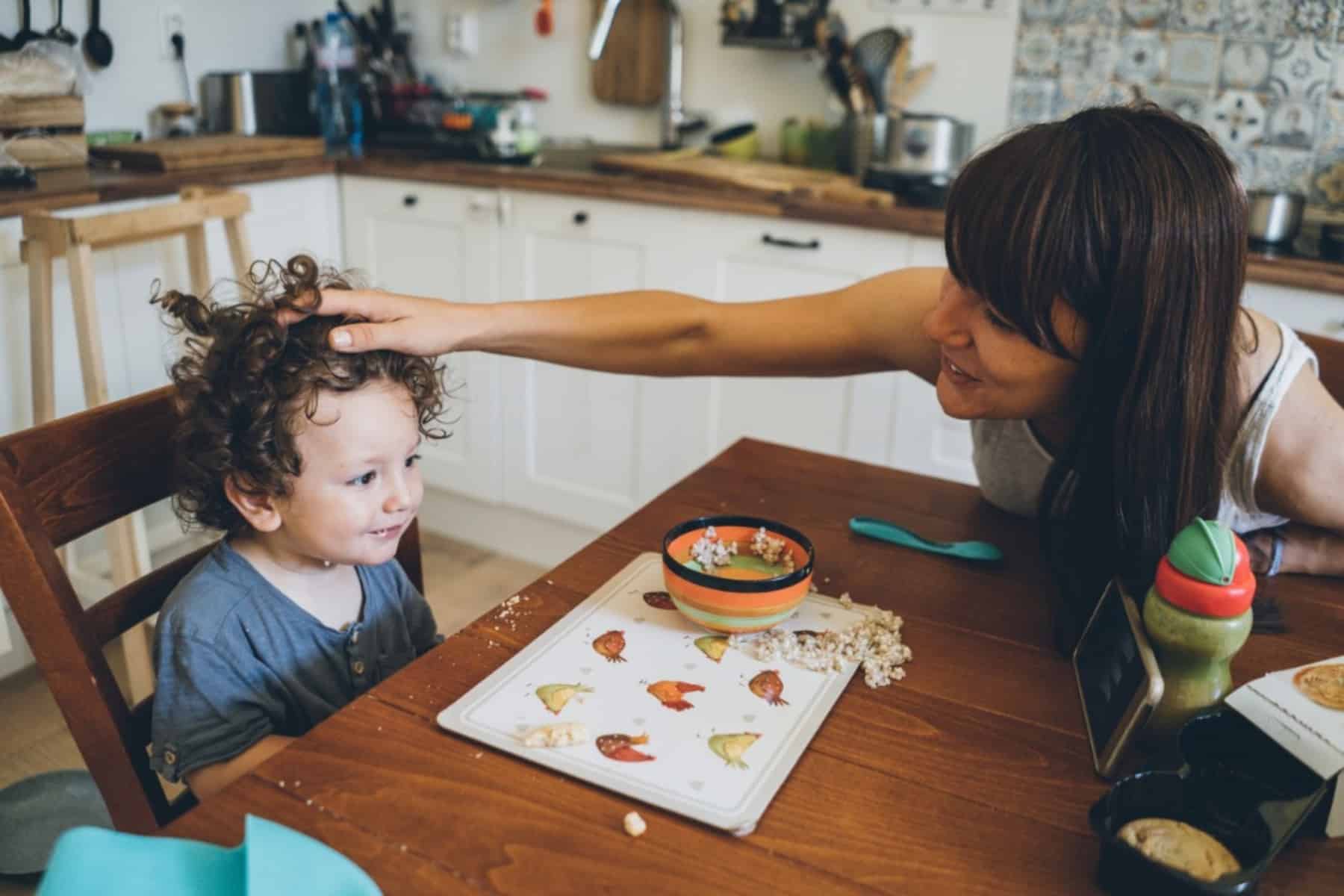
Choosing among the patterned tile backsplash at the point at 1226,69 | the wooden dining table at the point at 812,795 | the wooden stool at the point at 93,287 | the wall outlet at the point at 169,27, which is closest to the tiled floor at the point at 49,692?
the wooden stool at the point at 93,287

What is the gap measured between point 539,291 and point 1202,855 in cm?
221

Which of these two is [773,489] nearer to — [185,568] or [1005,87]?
[185,568]

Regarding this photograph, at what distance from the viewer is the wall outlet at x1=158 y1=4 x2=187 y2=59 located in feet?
9.22

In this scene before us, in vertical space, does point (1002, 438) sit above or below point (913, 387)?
above

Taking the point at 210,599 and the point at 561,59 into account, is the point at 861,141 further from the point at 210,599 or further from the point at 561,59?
the point at 210,599

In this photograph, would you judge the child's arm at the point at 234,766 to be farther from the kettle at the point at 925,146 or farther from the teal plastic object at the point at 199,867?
the kettle at the point at 925,146

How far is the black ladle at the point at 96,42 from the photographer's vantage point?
2.64m

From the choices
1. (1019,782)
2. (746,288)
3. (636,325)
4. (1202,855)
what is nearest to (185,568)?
(636,325)

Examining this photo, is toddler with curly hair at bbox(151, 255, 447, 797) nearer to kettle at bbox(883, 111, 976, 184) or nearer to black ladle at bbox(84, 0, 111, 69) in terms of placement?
kettle at bbox(883, 111, 976, 184)

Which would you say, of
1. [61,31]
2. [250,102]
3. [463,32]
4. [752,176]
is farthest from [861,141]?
[61,31]

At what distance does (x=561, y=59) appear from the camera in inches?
122

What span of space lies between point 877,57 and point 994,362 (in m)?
1.84

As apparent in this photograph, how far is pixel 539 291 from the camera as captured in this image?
270cm

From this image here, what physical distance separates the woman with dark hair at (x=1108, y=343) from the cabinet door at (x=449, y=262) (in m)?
1.57
